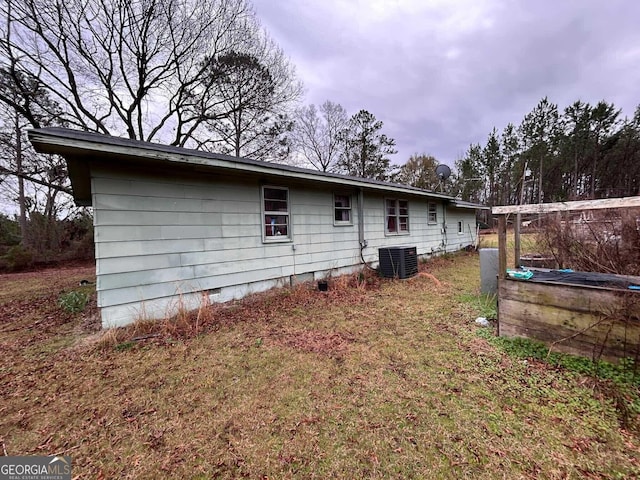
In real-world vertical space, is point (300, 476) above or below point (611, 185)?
below

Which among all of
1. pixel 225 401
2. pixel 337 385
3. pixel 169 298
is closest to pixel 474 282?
pixel 337 385

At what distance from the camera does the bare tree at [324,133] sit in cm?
2062

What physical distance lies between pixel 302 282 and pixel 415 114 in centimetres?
1773

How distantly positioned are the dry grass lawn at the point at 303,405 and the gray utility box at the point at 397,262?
297cm

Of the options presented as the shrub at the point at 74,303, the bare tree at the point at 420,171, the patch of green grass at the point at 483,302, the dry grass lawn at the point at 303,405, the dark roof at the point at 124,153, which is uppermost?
the bare tree at the point at 420,171

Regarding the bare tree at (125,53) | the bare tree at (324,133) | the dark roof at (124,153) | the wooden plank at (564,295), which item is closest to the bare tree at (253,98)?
the bare tree at (125,53)

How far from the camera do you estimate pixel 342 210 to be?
7.21 metres

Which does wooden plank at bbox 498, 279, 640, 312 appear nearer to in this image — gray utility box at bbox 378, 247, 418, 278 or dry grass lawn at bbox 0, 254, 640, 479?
dry grass lawn at bbox 0, 254, 640, 479

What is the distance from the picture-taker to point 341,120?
20.9 m

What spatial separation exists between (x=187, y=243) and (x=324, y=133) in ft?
63.0

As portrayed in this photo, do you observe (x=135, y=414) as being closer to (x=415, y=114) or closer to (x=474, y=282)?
(x=474, y=282)

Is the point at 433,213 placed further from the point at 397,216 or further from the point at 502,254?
the point at 502,254

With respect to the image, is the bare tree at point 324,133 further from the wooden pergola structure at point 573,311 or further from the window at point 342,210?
the wooden pergola structure at point 573,311

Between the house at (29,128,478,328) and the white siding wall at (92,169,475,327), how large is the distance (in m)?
0.02
